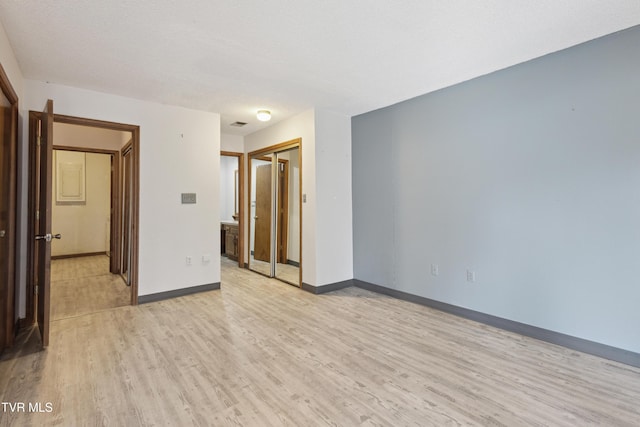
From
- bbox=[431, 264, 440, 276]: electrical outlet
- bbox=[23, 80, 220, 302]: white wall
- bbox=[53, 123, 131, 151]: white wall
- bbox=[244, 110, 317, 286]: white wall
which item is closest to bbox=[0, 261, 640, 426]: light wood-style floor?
bbox=[431, 264, 440, 276]: electrical outlet

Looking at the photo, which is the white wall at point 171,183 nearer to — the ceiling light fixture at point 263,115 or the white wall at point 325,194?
the ceiling light fixture at point 263,115

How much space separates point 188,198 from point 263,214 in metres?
1.89

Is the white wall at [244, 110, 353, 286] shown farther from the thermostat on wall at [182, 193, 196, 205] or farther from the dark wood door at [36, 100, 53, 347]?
the dark wood door at [36, 100, 53, 347]

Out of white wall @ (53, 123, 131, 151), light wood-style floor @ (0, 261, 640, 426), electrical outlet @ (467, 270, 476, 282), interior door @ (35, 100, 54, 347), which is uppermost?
white wall @ (53, 123, 131, 151)

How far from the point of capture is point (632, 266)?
2.38 m

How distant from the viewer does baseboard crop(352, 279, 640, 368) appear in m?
2.43

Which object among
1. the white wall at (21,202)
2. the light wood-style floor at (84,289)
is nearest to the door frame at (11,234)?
the white wall at (21,202)

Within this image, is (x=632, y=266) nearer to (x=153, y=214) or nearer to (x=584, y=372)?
(x=584, y=372)

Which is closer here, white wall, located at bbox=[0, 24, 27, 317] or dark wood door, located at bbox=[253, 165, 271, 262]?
white wall, located at bbox=[0, 24, 27, 317]

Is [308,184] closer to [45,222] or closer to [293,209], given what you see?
[293,209]

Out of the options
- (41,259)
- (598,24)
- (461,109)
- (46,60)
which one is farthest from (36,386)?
(598,24)

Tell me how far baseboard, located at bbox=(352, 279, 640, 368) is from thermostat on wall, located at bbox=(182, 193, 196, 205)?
3.06 metres

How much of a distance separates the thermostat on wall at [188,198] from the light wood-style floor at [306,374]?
1504mm

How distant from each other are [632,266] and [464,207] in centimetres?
139
